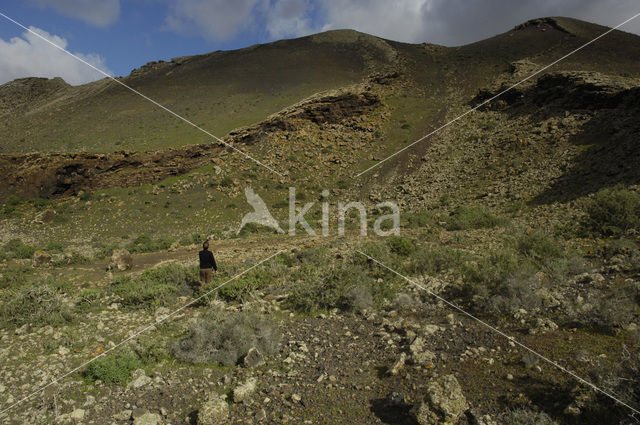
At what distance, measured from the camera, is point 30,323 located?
647 cm

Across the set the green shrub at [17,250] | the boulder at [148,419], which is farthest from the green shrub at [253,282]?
the green shrub at [17,250]

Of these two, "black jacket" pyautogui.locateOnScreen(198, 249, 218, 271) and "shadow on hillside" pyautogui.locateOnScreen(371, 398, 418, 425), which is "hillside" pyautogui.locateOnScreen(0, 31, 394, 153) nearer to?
"black jacket" pyautogui.locateOnScreen(198, 249, 218, 271)

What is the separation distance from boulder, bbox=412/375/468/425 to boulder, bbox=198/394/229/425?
7.01 feet

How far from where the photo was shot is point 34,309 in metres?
6.84

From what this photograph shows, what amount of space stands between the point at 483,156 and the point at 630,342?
22374 mm

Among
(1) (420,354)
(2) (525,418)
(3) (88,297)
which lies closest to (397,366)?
(1) (420,354)

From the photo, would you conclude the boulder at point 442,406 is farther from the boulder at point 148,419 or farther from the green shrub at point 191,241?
the green shrub at point 191,241

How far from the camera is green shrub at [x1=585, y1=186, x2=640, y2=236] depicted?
8992 millimetres

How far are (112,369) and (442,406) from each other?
4.40m

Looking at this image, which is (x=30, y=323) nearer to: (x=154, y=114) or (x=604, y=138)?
(x=604, y=138)

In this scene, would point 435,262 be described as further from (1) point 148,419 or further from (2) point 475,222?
(1) point 148,419

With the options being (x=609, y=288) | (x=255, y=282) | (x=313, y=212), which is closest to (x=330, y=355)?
(x=255, y=282)

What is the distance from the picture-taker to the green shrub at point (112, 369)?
4.75 m

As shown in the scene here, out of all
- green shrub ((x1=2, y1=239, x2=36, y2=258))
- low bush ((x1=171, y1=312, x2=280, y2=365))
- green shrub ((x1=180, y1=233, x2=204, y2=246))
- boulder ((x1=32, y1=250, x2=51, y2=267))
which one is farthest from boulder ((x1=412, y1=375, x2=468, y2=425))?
green shrub ((x1=2, y1=239, x2=36, y2=258))
